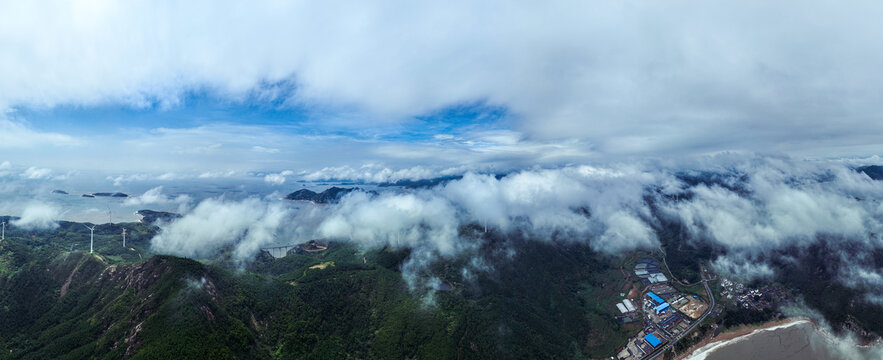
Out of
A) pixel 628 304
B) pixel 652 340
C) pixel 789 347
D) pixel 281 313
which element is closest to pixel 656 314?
pixel 628 304

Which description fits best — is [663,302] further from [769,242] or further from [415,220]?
[415,220]

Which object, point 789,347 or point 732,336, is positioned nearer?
point 789,347

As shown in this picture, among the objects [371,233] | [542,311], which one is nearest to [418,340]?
[542,311]

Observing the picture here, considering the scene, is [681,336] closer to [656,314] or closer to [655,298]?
[656,314]

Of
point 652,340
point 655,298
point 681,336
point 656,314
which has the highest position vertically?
point 655,298

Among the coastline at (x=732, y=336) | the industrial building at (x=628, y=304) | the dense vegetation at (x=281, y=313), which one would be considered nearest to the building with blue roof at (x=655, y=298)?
the industrial building at (x=628, y=304)

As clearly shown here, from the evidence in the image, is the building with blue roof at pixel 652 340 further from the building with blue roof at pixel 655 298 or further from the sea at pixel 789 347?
the building with blue roof at pixel 655 298
